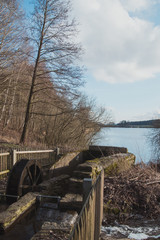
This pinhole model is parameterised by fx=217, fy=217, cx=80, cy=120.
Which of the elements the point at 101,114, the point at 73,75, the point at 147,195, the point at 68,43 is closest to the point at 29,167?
the point at 147,195

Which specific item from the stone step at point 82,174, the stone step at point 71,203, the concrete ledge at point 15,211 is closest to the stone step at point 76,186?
the stone step at point 82,174

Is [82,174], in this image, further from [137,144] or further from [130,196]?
[137,144]

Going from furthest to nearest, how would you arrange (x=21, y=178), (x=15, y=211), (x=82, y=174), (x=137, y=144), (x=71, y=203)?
(x=137, y=144)
(x=21, y=178)
(x=82, y=174)
(x=71, y=203)
(x=15, y=211)

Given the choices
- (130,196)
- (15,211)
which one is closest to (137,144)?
(130,196)

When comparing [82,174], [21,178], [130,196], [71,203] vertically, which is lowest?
[130,196]

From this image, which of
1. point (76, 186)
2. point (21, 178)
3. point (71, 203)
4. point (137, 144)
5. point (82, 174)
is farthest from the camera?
point (137, 144)

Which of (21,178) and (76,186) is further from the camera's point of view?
(21,178)

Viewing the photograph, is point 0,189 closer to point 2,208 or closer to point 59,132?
point 2,208

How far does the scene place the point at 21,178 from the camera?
21.2 feet

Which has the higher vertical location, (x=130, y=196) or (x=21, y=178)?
(x=21, y=178)

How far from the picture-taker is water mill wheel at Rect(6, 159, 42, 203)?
20.5ft

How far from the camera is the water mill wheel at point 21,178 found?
6.25m

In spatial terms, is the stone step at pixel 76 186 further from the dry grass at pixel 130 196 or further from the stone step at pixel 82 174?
the dry grass at pixel 130 196

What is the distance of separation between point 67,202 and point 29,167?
8.96 feet
